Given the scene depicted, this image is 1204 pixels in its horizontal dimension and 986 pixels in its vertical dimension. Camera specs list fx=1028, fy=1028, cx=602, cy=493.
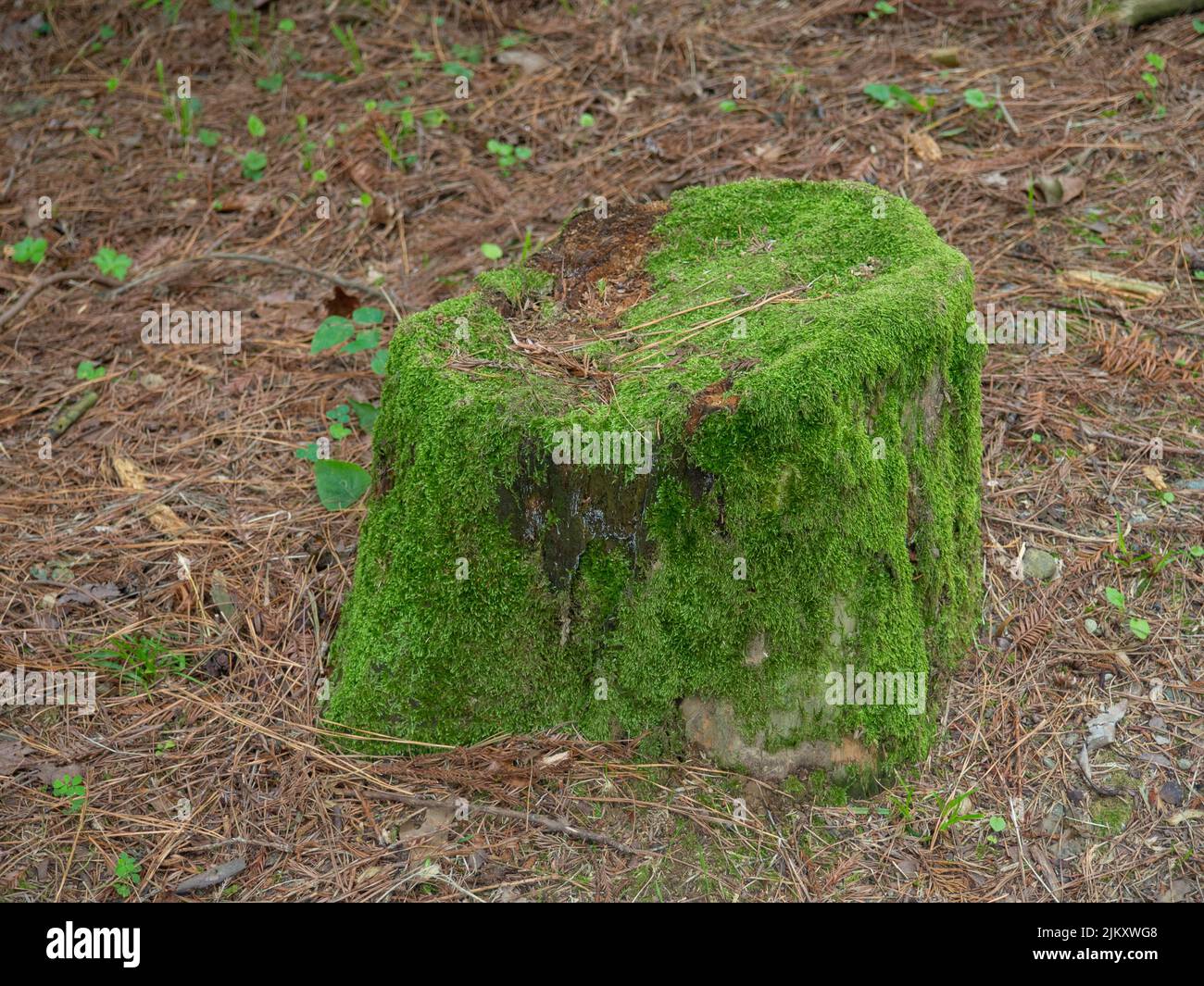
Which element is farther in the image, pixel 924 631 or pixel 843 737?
pixel 924 631

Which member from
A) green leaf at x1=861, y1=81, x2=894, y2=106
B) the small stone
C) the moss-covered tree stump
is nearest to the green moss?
the moss-covered tree stump

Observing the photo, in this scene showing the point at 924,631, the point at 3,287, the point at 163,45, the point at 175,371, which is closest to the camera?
the point at 924,631

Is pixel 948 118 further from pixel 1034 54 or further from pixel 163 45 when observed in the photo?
pixel 163 45

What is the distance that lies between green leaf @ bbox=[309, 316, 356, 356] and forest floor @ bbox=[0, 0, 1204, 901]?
29cm

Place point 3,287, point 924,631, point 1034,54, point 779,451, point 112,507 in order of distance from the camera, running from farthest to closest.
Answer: point 1034,54 → point 3,287 → point 112,507 → point 924,631 → point 779,451

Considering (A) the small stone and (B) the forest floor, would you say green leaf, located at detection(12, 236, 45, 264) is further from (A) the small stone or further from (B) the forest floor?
(A) the small stone

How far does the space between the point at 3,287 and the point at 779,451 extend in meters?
4.33

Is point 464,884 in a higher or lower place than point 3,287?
lower

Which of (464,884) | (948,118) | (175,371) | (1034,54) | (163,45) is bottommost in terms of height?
(464,884)

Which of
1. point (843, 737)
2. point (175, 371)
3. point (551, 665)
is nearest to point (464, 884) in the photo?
point (551, 665)

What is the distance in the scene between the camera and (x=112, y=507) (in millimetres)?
3953

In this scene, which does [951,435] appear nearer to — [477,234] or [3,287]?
[477,234]

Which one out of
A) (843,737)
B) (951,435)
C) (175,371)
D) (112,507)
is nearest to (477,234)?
(175,371)

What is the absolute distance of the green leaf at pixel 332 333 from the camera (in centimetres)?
414
